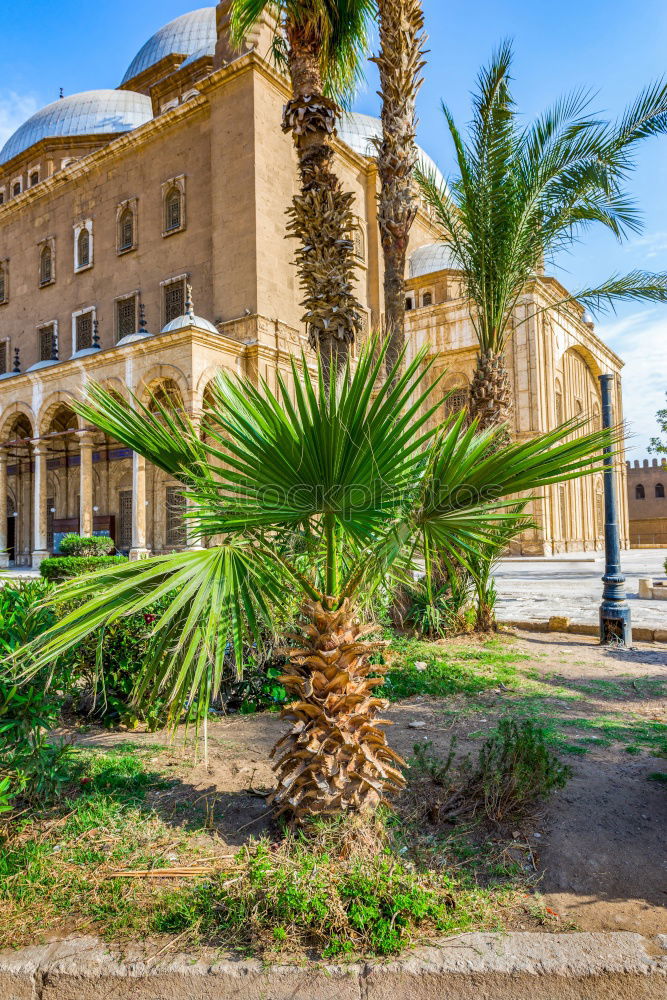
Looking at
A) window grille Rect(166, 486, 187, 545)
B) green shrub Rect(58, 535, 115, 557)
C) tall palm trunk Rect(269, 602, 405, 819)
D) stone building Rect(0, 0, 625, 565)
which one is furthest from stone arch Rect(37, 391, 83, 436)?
tall palm trunk Rect(269, 602, 405, 819)

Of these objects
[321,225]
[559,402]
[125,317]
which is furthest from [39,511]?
[559,402]

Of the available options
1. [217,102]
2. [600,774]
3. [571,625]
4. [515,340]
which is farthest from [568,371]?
[600,774]

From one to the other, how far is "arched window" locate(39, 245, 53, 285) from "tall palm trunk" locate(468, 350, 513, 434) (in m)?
25.3

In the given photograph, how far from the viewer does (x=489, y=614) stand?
24.3 feet

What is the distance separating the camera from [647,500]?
5147 centimetres

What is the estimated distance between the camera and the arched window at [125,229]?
80.5 ft

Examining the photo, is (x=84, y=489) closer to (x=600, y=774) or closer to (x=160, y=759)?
(x=160, y=759)

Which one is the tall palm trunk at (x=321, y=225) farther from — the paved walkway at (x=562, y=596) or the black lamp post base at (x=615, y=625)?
the paved walkway at (x=562, y=596)

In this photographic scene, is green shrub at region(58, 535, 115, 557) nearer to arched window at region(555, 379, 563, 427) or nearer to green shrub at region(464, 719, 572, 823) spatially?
green shrub at region(464, 719, 572, 823)

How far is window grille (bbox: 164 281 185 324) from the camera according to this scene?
73.6ft

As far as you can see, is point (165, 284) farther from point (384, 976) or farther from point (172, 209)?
point (384, 976)

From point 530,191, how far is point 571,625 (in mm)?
5645

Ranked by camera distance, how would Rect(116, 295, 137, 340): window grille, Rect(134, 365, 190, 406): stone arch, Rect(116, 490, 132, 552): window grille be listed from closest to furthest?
1. Rect(134, 365, 190, 406): stone arch
2. Rect(116, 490, 132, 552): window grille
3. Rect(116, 295, 137, 340): window grille

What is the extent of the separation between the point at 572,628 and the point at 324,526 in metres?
Result: 6.28
